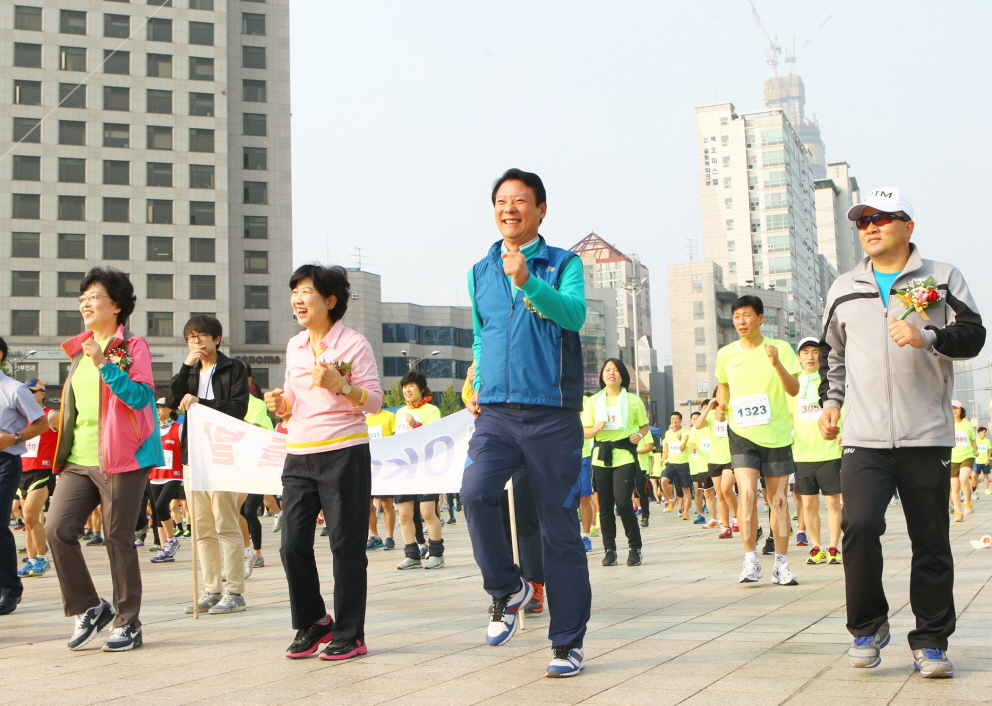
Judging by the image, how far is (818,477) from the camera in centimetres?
1091

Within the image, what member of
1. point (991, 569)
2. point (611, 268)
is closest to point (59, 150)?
point (991, 569)

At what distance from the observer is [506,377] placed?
5.14m

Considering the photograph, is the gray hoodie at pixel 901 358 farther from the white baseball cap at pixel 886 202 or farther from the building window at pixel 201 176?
the building window at pixel 201 176

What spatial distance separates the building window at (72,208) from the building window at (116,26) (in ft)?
36.9

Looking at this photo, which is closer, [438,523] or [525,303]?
[525,303]

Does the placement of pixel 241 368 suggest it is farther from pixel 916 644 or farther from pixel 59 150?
pixel 59 150

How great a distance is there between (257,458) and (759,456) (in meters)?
4.22

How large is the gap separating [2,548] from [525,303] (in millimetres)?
5413

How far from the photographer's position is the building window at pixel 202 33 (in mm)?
71812

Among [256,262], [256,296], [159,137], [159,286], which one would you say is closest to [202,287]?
[159,286]

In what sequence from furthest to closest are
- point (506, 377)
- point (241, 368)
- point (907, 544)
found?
point (907, 544) < point (241, 368) < point (506, 377)

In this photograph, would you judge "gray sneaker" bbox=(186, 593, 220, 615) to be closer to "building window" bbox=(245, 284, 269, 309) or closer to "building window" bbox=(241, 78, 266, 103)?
"building window" bbox=(245, 284, 269, 309)

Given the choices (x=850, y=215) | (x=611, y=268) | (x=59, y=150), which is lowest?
(x=850, y=215)

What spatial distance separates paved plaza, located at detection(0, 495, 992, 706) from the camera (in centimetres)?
435
